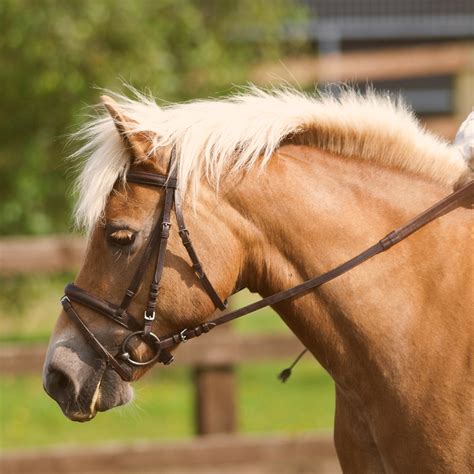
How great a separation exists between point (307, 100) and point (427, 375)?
0.98 metres

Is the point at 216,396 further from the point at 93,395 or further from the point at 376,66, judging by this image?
the point at 376,66

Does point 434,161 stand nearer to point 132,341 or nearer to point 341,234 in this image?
point 341,234

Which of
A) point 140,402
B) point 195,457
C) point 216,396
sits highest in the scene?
point 216,396

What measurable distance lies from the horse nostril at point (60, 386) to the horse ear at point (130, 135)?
2.36 feet

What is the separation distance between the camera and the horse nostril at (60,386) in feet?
9.87

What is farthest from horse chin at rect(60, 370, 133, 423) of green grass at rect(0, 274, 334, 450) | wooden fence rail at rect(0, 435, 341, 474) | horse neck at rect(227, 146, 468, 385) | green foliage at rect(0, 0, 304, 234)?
green foliage at rect(0, 0, 304, 234)

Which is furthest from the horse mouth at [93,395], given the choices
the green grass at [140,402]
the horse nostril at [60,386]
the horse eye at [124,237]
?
the green grass at [140,402]

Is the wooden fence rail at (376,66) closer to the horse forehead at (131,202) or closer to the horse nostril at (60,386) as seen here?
the horse forehead at (131,202)

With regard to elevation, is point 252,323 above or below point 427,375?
below

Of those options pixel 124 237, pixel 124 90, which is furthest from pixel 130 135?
pixel 124 90

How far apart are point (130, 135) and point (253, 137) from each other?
0.39 meters

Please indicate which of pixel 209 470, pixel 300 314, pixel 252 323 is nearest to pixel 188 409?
pixel 209 470

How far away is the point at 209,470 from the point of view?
6.02 m

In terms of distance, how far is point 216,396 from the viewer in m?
6.07
